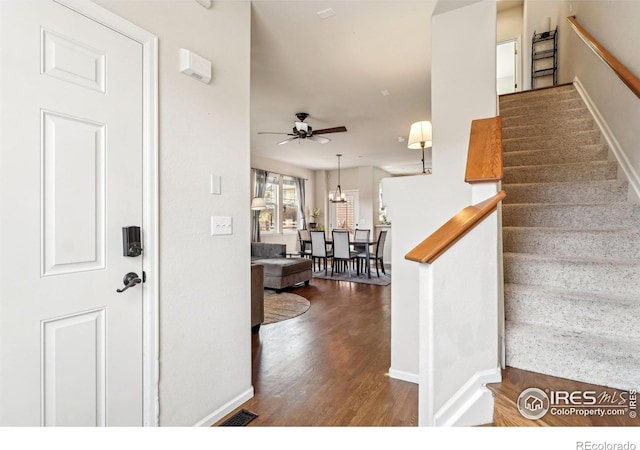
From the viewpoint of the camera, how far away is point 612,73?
2.81 metres

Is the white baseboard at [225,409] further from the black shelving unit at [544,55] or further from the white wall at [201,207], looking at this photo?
the black shelving unit at [544,55]

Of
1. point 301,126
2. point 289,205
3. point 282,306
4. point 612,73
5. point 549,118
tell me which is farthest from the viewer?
point 289,205

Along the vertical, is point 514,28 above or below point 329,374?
above

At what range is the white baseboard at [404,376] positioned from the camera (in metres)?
2.44

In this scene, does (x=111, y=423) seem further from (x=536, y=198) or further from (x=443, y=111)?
(x=536, y=198)

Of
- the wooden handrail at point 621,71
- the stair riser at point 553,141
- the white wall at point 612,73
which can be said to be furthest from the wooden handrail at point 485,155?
the stair riser at point 553,141

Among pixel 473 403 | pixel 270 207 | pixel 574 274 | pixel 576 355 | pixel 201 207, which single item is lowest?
pixel 473 403

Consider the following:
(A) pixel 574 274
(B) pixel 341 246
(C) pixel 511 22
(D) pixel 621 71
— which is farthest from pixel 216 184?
(C) pixel 511 22

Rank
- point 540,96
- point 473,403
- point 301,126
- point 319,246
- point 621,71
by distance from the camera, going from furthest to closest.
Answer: point 319,246
point 301,126
point 540,96
point 621,71
point 473,403

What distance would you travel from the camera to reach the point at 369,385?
239 centimetres

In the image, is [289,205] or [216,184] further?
[289,205]

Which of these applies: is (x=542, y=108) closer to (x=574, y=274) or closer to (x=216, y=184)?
(x=574, y=274)

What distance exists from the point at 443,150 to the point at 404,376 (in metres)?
1.70

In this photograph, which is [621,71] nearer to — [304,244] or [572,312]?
[572,312]
